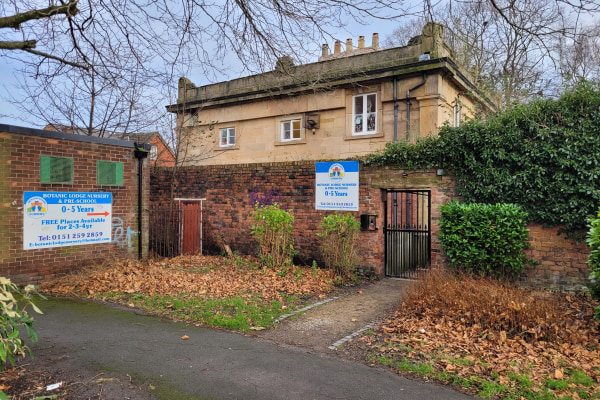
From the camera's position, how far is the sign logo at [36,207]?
28.1ft

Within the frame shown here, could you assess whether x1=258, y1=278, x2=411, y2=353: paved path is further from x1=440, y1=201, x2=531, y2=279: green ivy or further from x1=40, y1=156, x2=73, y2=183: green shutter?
x1=40, y1=156, x2=73, y2=183: green shutter

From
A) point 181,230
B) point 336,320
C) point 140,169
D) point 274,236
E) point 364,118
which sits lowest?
point 336,320

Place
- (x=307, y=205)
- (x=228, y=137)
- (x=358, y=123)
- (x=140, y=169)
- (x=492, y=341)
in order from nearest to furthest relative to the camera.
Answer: (x=492, y=341)
(x=307, y=205)
(x=140, y=169)
(x=358, y=123)
(x=228, y=137)

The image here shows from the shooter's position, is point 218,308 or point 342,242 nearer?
point 218,308

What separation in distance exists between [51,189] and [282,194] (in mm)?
5573

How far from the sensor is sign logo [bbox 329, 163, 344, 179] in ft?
33.5

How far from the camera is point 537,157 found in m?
7.87

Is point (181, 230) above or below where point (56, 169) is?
below

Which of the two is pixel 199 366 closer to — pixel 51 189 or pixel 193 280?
pixel 193 280

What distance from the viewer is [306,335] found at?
564 cm

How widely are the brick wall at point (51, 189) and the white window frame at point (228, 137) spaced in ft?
28.1

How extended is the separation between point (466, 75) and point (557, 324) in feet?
42.6

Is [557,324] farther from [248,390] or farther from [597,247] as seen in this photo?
[248,390]

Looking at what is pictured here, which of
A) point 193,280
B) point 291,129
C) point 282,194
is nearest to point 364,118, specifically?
point 291,129
